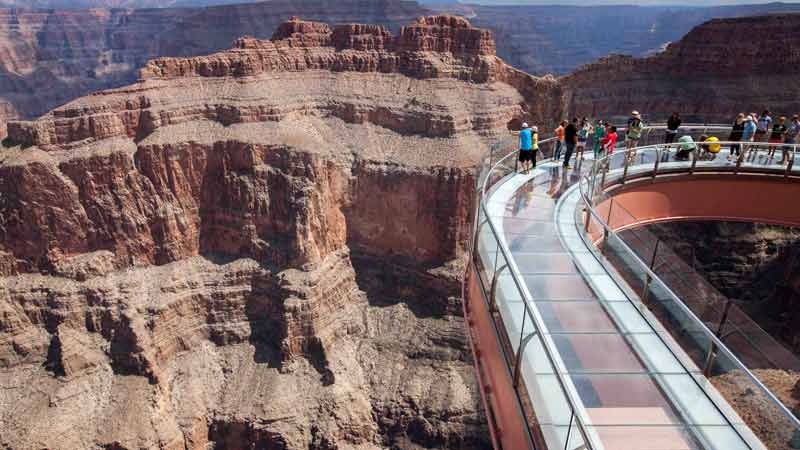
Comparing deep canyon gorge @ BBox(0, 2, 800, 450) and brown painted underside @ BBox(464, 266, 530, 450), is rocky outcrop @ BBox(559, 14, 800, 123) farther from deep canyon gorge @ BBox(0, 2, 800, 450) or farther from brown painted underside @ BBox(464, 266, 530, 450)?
brown painted underside @ BBox(464, 266, 530, 450)

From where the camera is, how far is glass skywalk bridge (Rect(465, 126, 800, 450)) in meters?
7.52

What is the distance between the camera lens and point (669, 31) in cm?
14638

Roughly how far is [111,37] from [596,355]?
537 ft

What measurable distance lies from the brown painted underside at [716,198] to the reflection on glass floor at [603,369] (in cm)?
804

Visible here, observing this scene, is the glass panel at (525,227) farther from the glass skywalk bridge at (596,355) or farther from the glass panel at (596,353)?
the glass panel at (596,353)

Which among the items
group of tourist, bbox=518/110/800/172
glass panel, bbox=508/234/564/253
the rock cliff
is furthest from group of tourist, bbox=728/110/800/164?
the rock cliff

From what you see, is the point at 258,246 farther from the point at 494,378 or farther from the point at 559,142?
the point at 494,378

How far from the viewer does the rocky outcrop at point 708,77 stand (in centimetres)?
5084

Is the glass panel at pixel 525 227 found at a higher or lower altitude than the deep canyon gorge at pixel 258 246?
higher

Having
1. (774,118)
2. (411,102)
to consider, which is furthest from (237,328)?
(774,118)

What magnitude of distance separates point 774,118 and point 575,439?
179ft

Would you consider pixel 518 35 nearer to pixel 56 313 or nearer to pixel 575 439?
pixel 56 313

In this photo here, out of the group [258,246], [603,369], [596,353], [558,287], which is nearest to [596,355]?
[596,353]

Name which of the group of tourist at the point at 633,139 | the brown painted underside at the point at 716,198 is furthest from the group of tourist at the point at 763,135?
the brown painted underside at the point at 716,198
